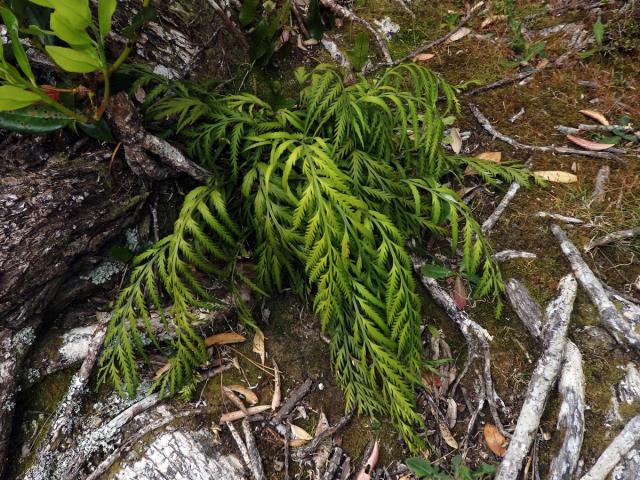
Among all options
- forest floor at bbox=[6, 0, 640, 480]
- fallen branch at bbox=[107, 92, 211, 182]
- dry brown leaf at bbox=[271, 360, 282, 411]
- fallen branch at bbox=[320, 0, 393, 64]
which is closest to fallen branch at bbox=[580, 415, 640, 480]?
forest floor at bbox=[6, 0, 640, 480]

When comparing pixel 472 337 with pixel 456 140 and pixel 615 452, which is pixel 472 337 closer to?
pixel 615 452

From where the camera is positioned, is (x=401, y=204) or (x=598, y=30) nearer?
(x=401, y=204)

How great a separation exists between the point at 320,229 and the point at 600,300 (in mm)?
1206

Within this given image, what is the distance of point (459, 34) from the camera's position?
3154mm

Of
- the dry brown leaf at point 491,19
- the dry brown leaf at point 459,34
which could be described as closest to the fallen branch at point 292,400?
the dry brown leaf at point 459,34

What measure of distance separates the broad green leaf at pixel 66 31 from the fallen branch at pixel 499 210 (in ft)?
6.01

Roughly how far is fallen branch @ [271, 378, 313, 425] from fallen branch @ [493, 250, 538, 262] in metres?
1.03

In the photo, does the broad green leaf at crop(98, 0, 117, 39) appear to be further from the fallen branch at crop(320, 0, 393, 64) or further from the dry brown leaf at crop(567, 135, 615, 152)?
the dry brown leaf at crop(567, 135, 615, 152)

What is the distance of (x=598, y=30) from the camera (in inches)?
114

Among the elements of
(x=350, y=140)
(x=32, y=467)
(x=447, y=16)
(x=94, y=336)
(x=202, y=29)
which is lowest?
(x=32, y=467)

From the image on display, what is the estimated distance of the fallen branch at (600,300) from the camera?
6.24 feet

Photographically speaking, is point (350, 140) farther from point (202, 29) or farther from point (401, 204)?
point (202, 29)

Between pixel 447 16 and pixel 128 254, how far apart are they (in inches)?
101

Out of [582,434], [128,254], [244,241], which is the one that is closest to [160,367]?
[128,254]
